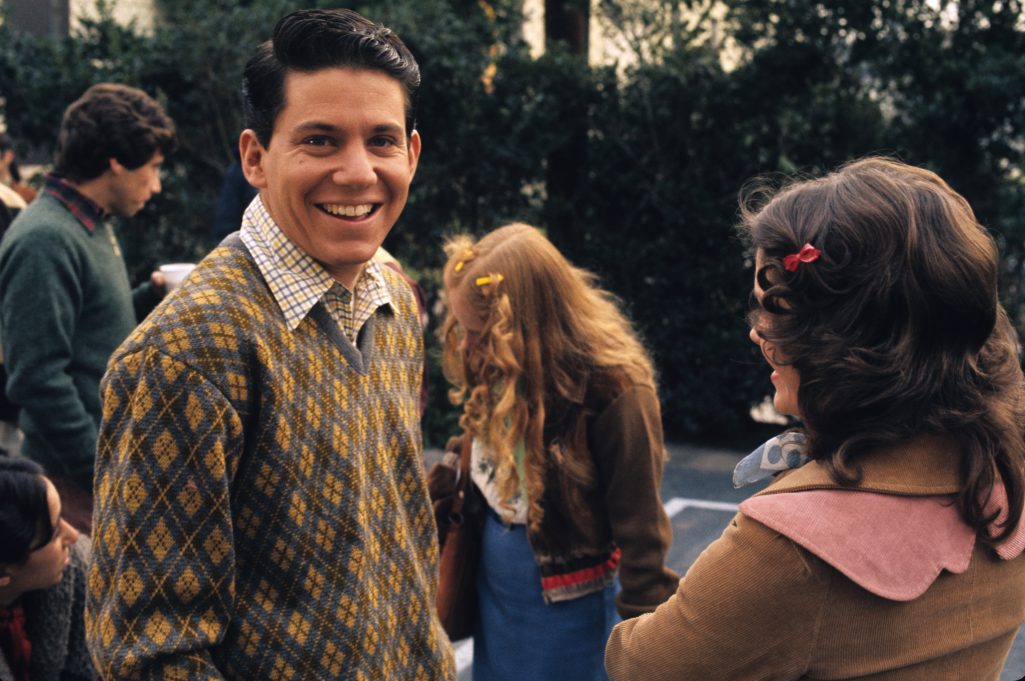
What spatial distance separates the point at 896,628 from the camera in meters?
1.50

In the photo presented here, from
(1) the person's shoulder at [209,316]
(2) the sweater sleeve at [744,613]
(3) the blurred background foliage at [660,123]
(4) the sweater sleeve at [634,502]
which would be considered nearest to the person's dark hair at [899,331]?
(2) the sweater sleeve at [744,613]

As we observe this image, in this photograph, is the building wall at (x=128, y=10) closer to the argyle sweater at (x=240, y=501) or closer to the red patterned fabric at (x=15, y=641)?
the red patterned fabric at (x=15, y=641)

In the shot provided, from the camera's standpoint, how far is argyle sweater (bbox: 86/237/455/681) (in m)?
1.46

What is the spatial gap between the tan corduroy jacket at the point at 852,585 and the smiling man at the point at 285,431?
21.5 inches

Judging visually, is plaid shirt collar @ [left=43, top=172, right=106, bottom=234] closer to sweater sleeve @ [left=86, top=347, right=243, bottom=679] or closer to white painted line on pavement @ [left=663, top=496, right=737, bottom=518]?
sweater sleeve @ [left=86, top=347, right=243, bottom=679]

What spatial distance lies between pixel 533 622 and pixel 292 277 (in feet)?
4.82

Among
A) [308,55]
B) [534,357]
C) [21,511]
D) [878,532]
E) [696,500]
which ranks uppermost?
[308,55]

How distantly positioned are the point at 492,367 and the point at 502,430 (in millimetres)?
179

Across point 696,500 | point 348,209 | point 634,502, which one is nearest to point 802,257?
point 348,209

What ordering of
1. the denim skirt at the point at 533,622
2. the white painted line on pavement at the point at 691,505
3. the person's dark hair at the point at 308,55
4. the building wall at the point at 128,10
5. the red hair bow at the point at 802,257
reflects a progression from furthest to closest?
the building wall at the point at 128,10, the white painted line on pavement at the point at 691,505, the denim skirt at the point at 533,622, the person's dark hair at the point at 308,55, the red hair bow at the point at 802,257

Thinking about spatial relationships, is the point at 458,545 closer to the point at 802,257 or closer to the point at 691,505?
the point at 802,257

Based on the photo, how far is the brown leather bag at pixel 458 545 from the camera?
2928 millimetres

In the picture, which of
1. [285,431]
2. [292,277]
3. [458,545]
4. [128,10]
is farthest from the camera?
[128,10]

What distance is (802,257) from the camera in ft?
5.21
